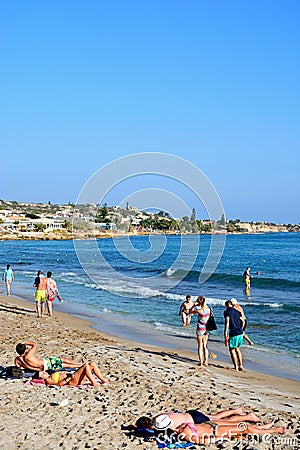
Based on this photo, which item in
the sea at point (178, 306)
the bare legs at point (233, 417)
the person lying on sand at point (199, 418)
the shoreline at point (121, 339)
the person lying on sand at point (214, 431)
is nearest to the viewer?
the person lying on sand at point (214, 431)

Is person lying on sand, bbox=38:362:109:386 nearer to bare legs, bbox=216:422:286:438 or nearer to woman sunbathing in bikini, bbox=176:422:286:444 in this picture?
woman sunbathing in bikini, bbox=176:422:286:444

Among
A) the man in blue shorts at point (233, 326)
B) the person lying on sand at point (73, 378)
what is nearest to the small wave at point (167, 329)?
the man in blue shorts at point (233, 326)

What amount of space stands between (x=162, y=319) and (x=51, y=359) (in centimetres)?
1005

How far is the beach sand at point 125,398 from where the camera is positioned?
6762 mm

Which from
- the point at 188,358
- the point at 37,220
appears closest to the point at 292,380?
the point at 188,358

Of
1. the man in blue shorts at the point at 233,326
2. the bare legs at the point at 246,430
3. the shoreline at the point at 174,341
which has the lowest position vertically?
the shoreline at the point at 174,341

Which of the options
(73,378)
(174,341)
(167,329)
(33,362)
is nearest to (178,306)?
(167,329)

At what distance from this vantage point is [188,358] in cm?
1233

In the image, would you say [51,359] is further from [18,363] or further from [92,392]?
[92,392]

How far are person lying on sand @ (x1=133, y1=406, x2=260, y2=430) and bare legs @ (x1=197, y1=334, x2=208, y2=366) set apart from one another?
371 cm

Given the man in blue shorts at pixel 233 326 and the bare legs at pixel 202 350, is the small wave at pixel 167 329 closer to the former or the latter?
the bare legs at pixel 202 350

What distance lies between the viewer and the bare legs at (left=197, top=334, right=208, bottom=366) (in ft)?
36.5

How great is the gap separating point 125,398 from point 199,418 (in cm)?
180

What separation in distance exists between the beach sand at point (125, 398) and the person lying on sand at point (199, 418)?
0.75 ft
